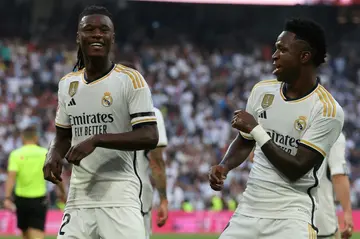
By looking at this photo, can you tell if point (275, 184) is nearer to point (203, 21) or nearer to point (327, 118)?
point (327, 118)

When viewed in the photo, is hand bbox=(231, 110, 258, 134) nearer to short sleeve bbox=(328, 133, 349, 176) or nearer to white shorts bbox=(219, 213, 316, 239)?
white shorts bbox=(219, 213, 316, 239)

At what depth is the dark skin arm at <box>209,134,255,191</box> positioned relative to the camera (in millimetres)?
5703

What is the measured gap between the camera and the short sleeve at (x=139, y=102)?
5422mm

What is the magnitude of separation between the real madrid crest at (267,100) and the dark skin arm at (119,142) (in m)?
0.87

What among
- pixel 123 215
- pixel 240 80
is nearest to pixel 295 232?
pixel 123 215

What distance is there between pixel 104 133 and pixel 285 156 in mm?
1208

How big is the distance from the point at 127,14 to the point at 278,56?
77.9 ft

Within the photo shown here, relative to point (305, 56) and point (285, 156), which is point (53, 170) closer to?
point (285, 156)

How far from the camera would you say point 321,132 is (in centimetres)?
565

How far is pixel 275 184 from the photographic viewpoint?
571 cm

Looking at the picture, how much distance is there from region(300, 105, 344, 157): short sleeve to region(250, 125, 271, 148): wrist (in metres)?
0.27

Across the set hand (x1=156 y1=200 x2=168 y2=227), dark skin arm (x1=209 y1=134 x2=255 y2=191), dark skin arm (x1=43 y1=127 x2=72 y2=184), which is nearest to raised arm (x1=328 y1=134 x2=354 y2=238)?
hand (x1=156 y1=200 x2=168 y2=227)

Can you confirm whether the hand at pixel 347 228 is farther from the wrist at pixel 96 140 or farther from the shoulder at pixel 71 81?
the wrist at pixel 96 140

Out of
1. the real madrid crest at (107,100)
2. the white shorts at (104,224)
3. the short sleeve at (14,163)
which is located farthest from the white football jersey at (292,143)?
the short sleeve at (14,163)
